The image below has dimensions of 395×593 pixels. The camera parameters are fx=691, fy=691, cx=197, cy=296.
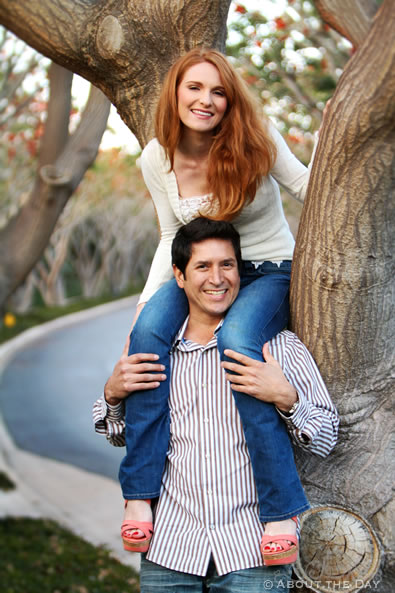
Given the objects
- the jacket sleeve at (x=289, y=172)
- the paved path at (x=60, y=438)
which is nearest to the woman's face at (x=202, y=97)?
the jacket sleeve at (x=289, y=172)

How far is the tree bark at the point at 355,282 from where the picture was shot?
2.08 meters

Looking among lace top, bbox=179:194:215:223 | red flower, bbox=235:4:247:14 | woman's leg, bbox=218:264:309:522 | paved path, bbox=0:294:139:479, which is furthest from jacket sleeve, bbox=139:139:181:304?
red flower, bbox=235:4:247:14

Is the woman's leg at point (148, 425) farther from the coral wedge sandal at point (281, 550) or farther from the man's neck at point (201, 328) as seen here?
the coral wedge sandal at point (281, 550)

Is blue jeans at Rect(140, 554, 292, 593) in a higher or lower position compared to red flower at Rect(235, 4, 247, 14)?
lower

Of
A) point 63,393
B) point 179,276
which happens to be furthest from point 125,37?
point 63,393

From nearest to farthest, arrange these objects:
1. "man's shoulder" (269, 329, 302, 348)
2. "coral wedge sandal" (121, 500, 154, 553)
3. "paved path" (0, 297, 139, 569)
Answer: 1. "coral wedge sandal" (121, 500, 154, 553)
2. "man's shoulder" (269, 329, 302, 348)
3. "paved path" (0, 297, 139, 569)

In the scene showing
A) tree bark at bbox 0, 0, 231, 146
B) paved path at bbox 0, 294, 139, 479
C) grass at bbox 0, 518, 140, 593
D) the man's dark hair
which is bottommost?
paved path at bbox 0, 294, 139, 479

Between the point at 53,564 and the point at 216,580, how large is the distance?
151 inches

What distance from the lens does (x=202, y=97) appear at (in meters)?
2.67

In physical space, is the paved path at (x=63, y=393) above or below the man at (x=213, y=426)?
below

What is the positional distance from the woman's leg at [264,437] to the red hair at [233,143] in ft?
1.50

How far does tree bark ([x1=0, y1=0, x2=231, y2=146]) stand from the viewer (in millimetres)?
2939

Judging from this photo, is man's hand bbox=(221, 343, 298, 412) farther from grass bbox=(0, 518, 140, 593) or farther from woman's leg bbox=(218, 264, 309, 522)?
grass bbox=(0, 518, 140, 593)

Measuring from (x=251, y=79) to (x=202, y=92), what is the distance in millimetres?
7894
